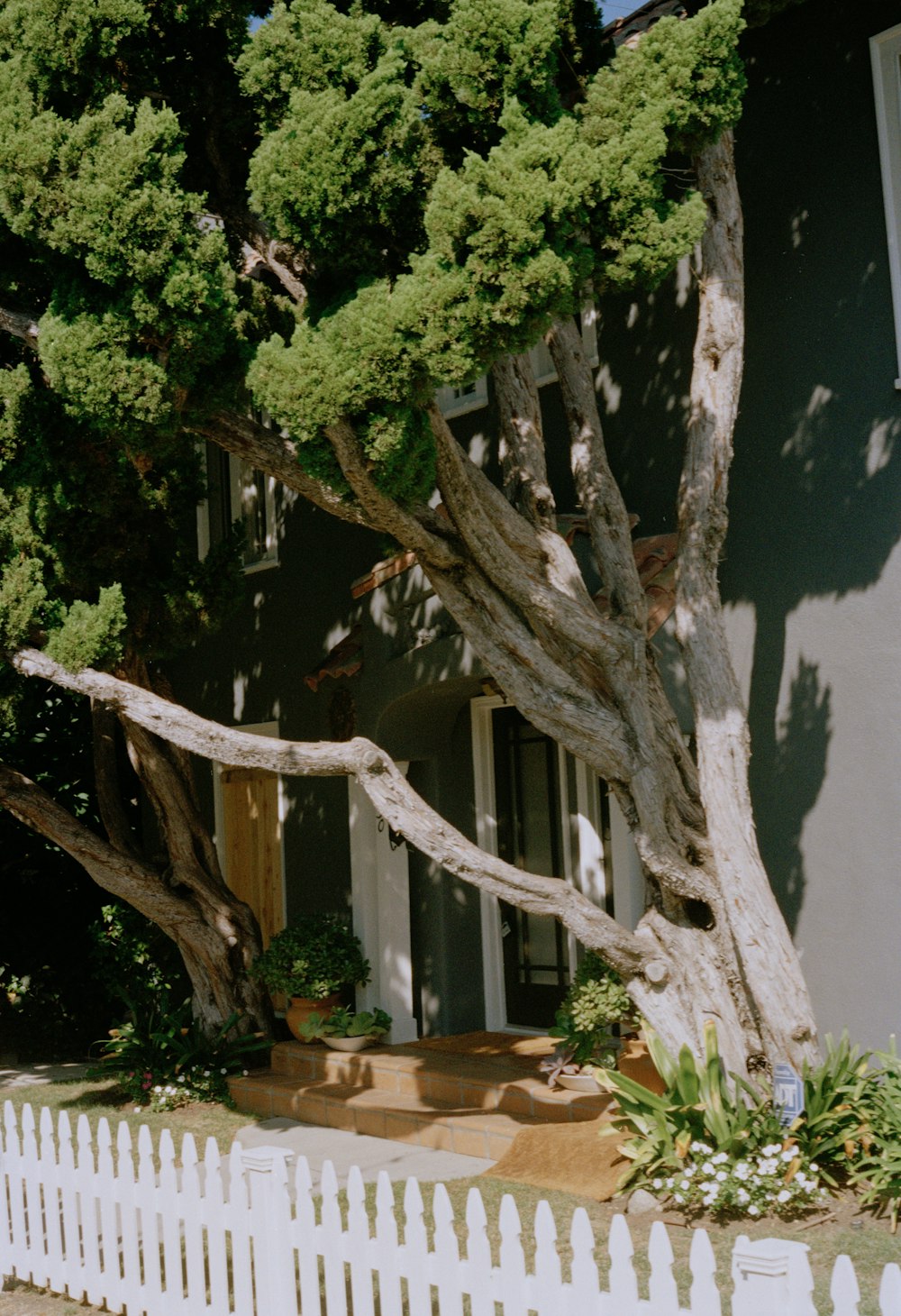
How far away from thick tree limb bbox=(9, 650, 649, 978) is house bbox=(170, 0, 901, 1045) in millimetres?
1468

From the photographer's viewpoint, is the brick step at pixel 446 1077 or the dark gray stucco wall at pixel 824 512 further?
the brick step at pixel 446 1077

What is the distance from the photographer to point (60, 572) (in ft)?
26.2

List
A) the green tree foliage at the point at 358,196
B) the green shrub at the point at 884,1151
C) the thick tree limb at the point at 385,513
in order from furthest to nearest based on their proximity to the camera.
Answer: the thick tree limb at the point at 385,513, the green shrub at the point at 884,1151, the green tree foliage at the point at 358,196

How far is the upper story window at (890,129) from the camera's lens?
282 inches

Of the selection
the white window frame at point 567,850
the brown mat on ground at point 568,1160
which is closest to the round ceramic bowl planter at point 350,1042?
the white window frame at point 567,850

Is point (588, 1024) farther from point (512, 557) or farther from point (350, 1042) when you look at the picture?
point (512, 557)

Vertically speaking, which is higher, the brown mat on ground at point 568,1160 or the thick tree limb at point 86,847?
the thick tree limb at point 86,847

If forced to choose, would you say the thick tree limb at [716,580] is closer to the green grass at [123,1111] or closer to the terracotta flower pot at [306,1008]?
the green grass at [123,1111]

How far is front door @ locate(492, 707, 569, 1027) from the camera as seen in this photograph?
31.4 feet

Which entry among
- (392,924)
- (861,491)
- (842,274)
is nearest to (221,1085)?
(392,924)

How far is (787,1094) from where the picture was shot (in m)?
6.15

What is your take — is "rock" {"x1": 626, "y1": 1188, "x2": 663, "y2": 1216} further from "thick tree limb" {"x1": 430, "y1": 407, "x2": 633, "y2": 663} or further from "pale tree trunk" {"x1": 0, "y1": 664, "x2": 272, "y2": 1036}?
"pale tree trunk" {"x1": 0, "y1": 664, "x2": 272, "y2": 1036}

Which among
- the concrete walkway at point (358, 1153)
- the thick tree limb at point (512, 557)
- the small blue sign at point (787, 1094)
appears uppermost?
the thick tree limb at point (512, 557)

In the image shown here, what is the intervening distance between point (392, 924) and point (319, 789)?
1492 millimetres
